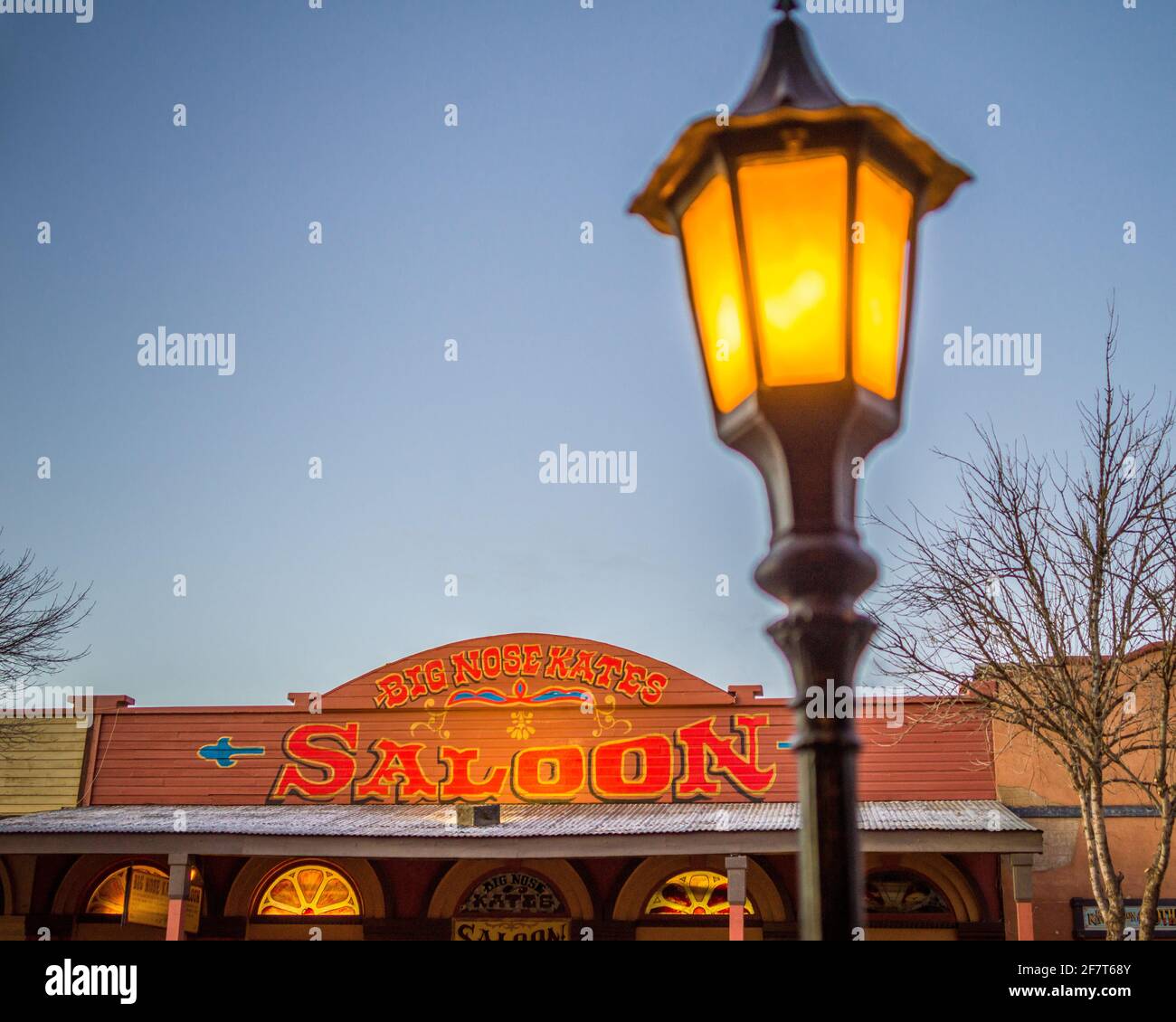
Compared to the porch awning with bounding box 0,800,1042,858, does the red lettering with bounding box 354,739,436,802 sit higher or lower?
higher

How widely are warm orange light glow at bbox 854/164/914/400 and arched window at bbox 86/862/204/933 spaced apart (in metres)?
16.0

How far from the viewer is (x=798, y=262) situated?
2.59m

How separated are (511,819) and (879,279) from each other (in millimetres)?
14193

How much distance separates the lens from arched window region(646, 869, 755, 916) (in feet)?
53.7

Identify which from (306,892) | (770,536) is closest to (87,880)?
(306,892)

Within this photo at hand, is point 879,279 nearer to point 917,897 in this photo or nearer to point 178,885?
point 178,885

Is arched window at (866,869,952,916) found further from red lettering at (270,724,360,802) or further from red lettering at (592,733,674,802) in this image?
red lettering at (270,724,360,802)

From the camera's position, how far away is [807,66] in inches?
114

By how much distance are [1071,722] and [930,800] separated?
4407mm

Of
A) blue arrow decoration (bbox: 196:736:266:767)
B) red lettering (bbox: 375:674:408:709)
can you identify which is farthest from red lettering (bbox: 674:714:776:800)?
blue arrow decoration (bbox: 196:736:266:767)

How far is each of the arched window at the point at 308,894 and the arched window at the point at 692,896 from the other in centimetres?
429

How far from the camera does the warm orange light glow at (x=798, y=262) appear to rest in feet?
8.44
